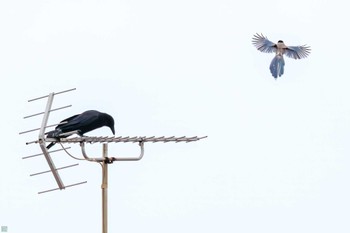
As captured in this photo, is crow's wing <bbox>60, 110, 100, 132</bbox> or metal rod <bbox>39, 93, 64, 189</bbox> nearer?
metal rod <bbox>39, 93, 64, 189</bbox>

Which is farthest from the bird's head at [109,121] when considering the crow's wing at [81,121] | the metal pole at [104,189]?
the metal pole at [104,189]

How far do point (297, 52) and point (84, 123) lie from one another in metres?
8.15

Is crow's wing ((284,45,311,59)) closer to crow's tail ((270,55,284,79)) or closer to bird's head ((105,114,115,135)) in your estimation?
crow's tail ((270,55,284,79))

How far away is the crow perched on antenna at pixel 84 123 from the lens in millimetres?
22469

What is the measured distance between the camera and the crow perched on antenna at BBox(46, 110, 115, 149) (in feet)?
73.7

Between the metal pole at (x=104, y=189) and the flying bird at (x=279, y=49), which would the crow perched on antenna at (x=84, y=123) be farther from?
the flying bird at (x=279, y=49)

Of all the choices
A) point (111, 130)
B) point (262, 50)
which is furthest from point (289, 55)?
point (111, 130)

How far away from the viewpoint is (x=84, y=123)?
22.7 m

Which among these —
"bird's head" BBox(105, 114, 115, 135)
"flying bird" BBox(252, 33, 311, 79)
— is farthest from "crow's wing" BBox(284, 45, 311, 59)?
"bird's head" BBox(105, 114, 115, 135)

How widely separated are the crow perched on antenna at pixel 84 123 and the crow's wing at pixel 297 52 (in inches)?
289

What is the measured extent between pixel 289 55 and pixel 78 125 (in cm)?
820

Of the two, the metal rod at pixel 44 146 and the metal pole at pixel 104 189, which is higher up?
the metal rod at pixel 44 146

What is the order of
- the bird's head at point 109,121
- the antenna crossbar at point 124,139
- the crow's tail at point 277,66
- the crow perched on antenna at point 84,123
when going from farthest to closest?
the crow's tail at point 277,66 < the bird's head at point 109,121 < the crow perched on antenna at point 84,123 < the antenna crossbar at point 124,139

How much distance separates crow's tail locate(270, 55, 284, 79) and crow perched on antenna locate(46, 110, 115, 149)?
19.4ft
